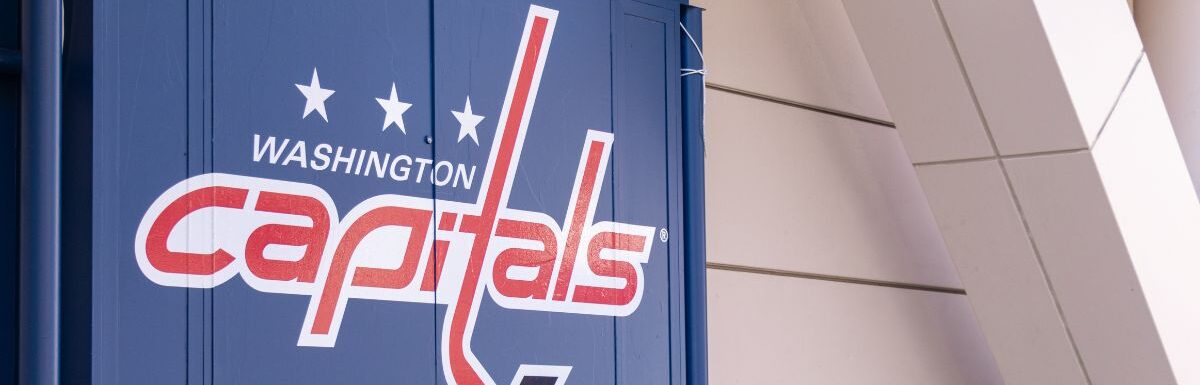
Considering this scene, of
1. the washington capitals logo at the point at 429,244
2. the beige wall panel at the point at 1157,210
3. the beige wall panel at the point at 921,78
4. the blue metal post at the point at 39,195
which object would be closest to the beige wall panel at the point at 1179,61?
the beige wall panel at the point at 1157,210

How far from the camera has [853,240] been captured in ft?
11.7

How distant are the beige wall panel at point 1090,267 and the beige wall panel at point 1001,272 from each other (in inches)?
1.5

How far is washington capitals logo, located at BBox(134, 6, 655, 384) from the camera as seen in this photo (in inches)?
89.7

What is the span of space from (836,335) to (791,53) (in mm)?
670

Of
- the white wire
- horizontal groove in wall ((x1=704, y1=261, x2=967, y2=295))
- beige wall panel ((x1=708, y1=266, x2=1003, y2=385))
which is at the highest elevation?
the white wire

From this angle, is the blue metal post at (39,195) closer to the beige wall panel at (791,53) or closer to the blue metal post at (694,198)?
the blue metal post at (694,198)

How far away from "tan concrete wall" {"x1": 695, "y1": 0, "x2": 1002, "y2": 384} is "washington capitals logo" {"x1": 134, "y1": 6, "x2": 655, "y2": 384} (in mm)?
416

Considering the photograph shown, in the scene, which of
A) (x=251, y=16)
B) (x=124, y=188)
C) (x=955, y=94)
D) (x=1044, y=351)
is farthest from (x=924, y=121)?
(x=124, y=188)

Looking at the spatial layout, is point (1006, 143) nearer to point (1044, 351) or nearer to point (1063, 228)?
point (1063, 228)

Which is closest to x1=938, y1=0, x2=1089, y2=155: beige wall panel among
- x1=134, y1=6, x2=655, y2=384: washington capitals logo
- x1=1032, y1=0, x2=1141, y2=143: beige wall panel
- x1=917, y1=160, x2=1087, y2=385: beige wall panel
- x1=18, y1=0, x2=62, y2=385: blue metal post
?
x1=1032, y1=0, x2=1141, y2=143: beige wall panel

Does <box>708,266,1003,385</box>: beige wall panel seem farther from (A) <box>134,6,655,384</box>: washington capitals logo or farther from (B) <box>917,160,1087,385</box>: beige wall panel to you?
(A) <box>134,6,655,384</box>: washington capitals logo

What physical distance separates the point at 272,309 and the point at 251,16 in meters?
0.47

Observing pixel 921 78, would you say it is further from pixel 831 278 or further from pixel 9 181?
pixel 9 181

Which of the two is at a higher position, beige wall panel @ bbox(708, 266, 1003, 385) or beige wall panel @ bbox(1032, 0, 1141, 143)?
beige wall panel @ bbox(1032, 0, 1141, 143)
